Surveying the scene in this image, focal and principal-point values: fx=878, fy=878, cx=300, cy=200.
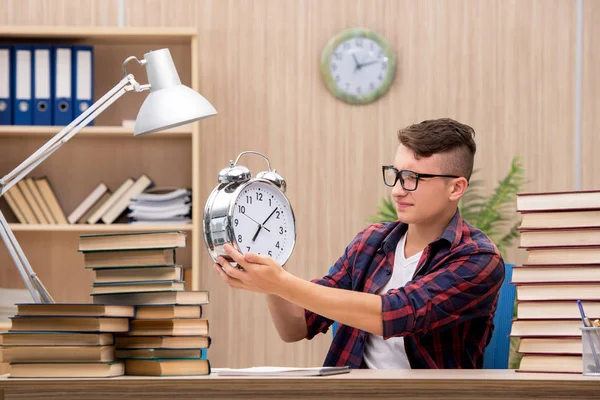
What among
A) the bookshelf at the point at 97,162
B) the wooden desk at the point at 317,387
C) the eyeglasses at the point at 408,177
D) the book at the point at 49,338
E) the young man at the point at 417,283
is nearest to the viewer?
the wooden desk at the point at 317,387

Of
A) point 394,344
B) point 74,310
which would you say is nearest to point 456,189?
point 394,344

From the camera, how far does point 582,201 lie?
1.74 metres

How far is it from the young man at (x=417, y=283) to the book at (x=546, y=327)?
254 mm

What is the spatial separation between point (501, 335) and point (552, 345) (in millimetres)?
652

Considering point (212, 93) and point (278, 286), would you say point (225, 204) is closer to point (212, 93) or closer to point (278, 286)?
point (278, 286)

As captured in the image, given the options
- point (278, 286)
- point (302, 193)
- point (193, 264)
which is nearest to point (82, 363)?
point (278, 286)

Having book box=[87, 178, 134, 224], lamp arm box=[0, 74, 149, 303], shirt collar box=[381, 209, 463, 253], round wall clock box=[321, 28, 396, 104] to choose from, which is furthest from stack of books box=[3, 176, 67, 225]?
shirt collar box=[381, 209, 463, 253]

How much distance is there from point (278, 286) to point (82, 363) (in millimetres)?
407

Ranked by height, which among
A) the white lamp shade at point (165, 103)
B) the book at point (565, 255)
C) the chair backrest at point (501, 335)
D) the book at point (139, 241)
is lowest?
the chair backrest at point (501, 335)

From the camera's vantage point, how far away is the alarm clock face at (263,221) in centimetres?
174

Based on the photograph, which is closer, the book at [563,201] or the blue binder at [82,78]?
the book at [563,201]

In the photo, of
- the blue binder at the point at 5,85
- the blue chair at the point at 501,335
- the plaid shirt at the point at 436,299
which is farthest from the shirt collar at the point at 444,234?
the blue binder at the point at 5,85

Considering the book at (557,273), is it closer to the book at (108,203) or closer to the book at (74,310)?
the book at (74,310)

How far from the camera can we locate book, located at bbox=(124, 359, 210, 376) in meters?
1.70
